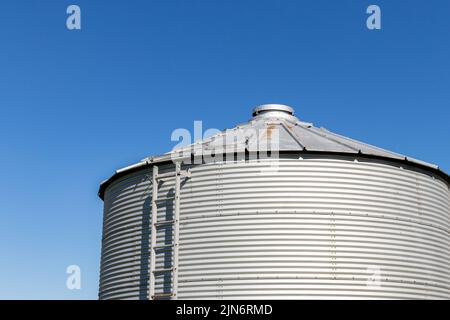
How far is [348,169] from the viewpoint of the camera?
23859 millimetres

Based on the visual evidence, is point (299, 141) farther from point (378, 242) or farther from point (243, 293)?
point (243, 293)

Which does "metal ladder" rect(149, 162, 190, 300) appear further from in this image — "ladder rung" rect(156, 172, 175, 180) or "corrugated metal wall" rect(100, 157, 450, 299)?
"corrugated metal wall" rect(100, 157, 450, 299)

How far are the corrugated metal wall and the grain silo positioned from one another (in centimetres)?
4

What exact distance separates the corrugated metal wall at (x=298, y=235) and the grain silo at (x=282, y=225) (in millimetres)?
37

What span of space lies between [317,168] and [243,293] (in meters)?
5.24

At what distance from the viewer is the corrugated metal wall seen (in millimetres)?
22359

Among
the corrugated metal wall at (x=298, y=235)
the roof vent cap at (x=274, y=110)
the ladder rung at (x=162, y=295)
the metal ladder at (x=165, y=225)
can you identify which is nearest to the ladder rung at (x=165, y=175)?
the metal ladder at (x=165, y=225)

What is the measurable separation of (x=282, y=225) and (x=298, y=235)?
65 cm

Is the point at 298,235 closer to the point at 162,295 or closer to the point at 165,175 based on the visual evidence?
the point at 162,295

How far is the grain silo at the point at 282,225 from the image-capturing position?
73.6ft

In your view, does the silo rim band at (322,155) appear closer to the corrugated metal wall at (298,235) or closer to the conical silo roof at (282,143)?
the conical silo roof at (282,143)

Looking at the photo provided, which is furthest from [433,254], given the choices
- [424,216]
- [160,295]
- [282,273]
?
[160,295]

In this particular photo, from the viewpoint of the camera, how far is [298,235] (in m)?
22.6

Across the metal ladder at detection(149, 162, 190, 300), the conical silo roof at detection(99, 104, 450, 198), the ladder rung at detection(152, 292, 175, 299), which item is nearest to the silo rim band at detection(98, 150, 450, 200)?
the conical silo roof at detection(99, 104, 450, 198)
